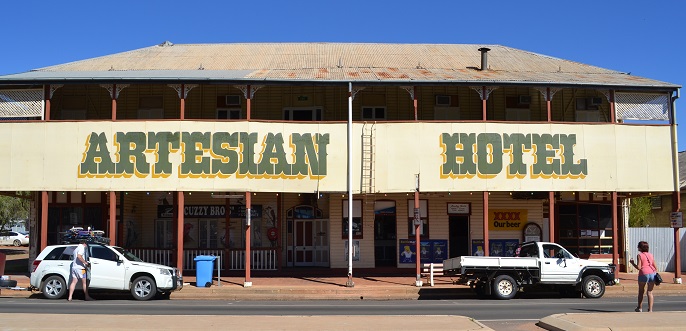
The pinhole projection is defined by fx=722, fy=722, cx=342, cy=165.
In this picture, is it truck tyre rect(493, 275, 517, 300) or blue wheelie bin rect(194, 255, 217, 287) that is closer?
truck tyre rect(493, 275, 517, 300)

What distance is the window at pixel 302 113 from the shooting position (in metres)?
30.2

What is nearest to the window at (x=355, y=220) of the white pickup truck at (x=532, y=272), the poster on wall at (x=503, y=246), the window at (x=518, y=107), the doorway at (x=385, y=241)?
the doorway at (x=385, y=241)

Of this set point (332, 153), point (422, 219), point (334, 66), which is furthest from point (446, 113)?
point (332, 153)

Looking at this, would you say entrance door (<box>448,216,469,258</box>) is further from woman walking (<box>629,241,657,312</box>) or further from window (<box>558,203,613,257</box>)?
woman walking (<box>629,241,657,312</box>)

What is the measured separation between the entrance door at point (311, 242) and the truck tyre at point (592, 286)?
39.1ft

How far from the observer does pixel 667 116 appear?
26656 mm

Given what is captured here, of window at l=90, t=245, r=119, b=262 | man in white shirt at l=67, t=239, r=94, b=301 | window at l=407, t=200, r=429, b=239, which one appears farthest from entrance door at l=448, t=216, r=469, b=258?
man in white shirt at l=67, t=239, r=94, b=301

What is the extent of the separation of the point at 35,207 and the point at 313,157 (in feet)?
41.2

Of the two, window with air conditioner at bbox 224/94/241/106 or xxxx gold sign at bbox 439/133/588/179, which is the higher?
window with air conditioner at bbox 224/94/241/106

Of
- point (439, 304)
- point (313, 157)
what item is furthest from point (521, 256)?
point (313, 157)

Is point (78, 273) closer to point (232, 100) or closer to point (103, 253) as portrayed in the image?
point (103, 253)

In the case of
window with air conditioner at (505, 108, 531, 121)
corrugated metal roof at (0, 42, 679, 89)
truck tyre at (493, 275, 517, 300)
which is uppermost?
corrugated metal roof at (0, 42, 679, 89)

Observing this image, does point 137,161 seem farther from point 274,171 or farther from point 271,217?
point 271,217

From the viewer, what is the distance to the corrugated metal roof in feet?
85.4
